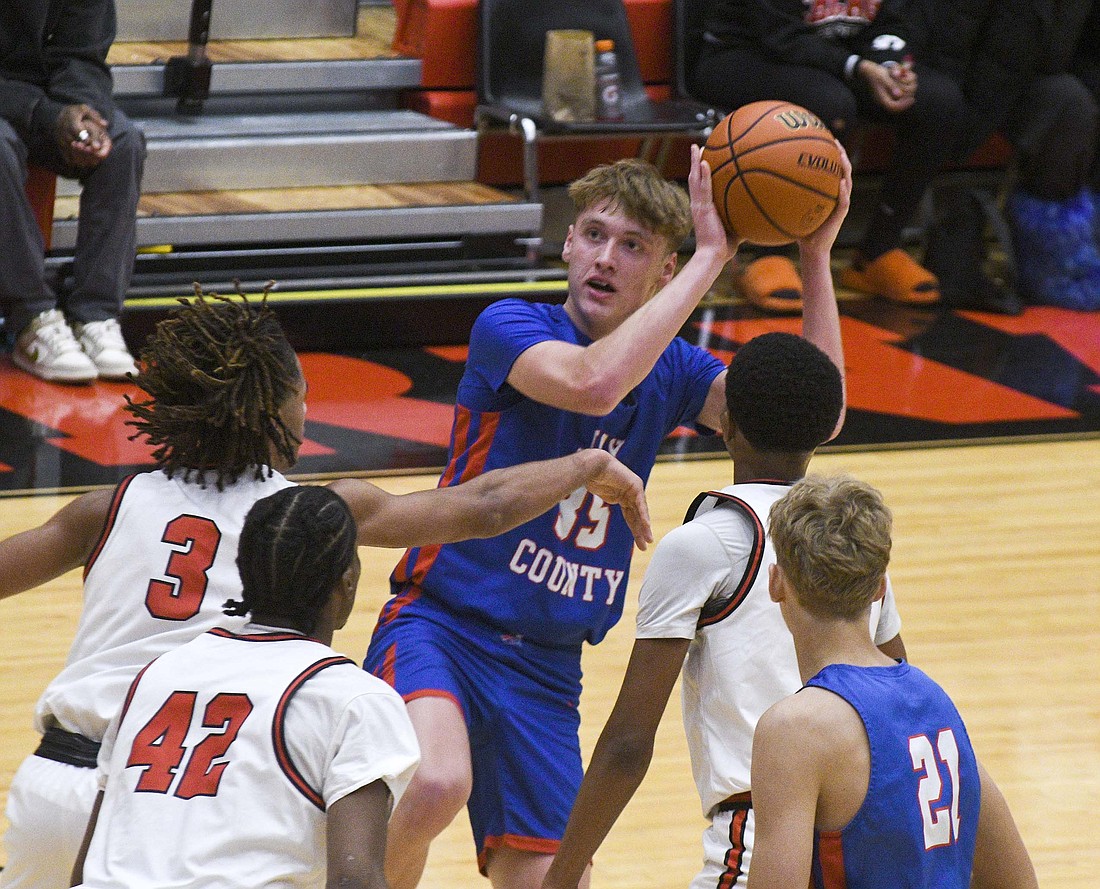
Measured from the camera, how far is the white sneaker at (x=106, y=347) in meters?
6.79

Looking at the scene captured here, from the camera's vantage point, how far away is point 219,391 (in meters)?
2.73

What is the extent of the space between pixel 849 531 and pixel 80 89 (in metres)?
5.29

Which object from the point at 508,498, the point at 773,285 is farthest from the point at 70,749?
the point at 773,285

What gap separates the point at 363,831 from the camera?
2.10 m

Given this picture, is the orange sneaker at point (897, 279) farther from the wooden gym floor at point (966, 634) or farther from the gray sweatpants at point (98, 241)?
the gray sweatpants at point (98, 241)

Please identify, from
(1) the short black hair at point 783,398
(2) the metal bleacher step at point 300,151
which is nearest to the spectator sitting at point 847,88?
(2) the metal bleacher step at point 300,151

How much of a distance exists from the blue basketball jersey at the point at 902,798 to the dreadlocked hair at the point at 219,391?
0.99m

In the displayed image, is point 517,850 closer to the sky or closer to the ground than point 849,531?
closer to the ground

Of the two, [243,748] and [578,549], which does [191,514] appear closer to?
[243,748]

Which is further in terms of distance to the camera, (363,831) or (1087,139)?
(1087,139)

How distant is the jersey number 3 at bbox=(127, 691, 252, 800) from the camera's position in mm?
2135

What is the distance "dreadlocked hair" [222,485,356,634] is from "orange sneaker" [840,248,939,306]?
7.05 metres

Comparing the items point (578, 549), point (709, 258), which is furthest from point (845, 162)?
point (578, 549)

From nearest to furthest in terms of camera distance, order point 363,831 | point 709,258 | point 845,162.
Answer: point 363,831 → point 709,258 → point 845,162
